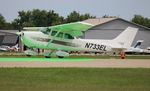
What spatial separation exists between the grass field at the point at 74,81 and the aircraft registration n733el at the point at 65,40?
763 inches

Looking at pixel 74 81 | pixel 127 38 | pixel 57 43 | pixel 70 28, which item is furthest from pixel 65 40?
pixel 74 81

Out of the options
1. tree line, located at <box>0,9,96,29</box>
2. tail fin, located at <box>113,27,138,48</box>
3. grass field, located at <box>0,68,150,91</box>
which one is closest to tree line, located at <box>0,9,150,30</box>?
tree line, located at <box>0,9,96,29</box>

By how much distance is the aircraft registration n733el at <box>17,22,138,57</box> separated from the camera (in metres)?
39.3

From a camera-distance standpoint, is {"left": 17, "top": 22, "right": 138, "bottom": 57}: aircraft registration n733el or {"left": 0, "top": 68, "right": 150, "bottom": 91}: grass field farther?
{"left": 17, "top": 22, "right": 138, "bottom": 57}: aircraft registration n733el

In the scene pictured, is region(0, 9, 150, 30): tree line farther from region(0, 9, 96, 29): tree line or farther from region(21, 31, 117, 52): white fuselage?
region(21, 31, 117, 52): white fuselage

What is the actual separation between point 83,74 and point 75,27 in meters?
21.8

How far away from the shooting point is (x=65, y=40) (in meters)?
40.3

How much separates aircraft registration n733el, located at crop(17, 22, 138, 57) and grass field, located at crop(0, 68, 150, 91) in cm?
1939

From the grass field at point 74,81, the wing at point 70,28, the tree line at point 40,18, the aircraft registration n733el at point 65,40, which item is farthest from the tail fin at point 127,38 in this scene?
the tree line at point 40,18

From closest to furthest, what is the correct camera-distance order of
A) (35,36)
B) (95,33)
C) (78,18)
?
1. (35,36)
2. (95,33)
3. (78,18)

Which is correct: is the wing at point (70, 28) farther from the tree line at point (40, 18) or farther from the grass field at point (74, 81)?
the tree line at point (40, 18)

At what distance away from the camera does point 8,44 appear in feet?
298

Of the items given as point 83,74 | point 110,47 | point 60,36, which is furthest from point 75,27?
point 83,74

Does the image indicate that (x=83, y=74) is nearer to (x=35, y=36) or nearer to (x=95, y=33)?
(x=35, y=36)
